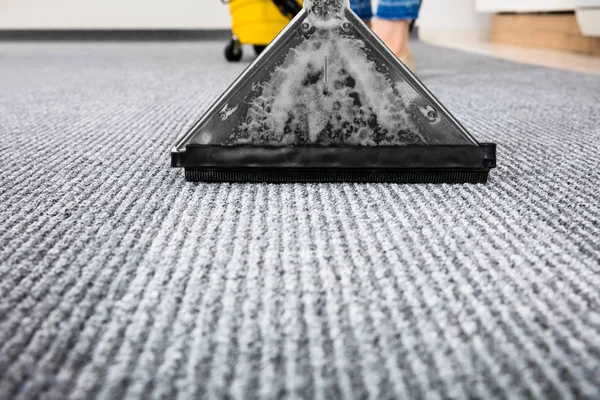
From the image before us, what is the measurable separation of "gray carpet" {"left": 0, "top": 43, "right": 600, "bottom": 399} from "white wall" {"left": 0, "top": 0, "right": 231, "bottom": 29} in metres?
3.15

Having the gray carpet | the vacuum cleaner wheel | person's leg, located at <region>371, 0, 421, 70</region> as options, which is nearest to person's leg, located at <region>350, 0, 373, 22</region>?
person's leg, located at <region>371, 0, 421, 70</region>

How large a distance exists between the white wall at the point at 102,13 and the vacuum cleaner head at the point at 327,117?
10.6ft

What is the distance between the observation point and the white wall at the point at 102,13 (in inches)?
139

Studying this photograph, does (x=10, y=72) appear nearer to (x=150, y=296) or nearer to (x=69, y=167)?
(x=69, y=167)

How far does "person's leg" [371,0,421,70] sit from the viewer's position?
137 cm

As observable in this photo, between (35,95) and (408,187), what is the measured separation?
92 centimetres

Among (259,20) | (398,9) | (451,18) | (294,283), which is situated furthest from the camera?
(451,18)

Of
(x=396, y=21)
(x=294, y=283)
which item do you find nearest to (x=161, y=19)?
(x=396, y=21)

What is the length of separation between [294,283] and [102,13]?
365 centimetres

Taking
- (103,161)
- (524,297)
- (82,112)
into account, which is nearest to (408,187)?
(524,297)

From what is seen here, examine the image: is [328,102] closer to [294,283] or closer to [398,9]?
[294,283]

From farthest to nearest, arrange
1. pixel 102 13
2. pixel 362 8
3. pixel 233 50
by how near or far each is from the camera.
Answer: pixel 102 13 → pixel 233 50 → pixel 362 8

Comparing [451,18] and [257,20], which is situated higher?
[257,20]

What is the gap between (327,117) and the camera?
53 cm
